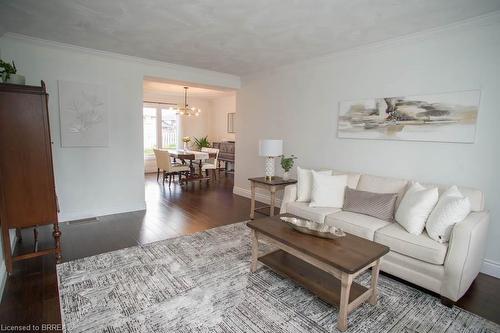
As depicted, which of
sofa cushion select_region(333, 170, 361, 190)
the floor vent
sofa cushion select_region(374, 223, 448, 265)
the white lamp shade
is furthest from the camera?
the white lamp shade

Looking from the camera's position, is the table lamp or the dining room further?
the dining room

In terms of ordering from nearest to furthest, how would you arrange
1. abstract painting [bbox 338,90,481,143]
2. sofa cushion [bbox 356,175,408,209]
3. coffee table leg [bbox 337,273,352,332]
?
coffee table leg [bbox 337,273,352,332] < abstract painting [bbox 338,90,481,143] < sofa cushion [bbox 356,175,408,209]

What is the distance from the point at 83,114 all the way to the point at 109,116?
1.14 ft

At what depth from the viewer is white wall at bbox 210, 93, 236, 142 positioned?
902 cm

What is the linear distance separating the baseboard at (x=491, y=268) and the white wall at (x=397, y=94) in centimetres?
1

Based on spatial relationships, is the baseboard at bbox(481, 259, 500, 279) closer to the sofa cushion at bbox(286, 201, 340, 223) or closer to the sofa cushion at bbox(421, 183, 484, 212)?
the sofa cushion at bbox(421, 183, 484, 212)

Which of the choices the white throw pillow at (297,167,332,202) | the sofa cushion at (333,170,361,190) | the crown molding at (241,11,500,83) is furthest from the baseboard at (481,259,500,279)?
the crown molding at (241,11,500,83)

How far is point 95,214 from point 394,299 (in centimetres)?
412

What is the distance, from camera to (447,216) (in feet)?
7.45

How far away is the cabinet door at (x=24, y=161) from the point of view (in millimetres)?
2393

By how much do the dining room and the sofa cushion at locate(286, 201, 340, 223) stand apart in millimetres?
3892

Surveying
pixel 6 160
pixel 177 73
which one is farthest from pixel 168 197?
pixel 6 160

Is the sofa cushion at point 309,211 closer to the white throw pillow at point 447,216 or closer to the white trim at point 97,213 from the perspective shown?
the white throw pillow at point 447,216

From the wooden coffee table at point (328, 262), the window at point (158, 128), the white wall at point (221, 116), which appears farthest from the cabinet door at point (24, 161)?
the white wall at point (221, 116)
